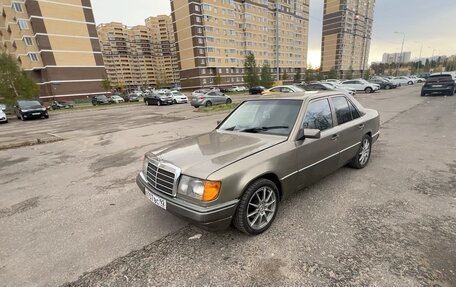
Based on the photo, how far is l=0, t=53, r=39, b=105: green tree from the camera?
24.1 m

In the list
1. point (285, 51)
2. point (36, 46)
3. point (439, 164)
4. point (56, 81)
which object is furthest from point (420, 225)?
point (285, 51)

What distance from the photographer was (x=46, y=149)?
7793 mm

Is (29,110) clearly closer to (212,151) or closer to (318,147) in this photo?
(212,151)

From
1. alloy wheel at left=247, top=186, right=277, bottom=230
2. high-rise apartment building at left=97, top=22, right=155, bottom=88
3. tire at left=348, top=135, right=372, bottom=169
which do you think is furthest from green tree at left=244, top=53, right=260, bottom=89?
high-rise apartment building at left=97, top=22, right=155, bottom=88

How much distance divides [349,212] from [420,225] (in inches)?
30.6

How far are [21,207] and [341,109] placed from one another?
564 cm

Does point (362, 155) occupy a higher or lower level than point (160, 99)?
higher

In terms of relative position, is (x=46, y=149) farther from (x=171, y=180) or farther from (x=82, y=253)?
(x=171, y=180)

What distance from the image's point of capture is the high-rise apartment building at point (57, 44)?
41.2 m

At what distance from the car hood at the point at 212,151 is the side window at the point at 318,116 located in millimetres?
586

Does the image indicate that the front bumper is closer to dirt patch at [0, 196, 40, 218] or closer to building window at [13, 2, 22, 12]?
dirt patch at [0, 196, 40, 218]

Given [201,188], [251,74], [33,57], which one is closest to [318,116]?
[201,188]

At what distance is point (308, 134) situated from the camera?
2.93 m

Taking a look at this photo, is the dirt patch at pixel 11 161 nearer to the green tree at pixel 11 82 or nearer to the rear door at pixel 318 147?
the rear door at pixel 318 147
